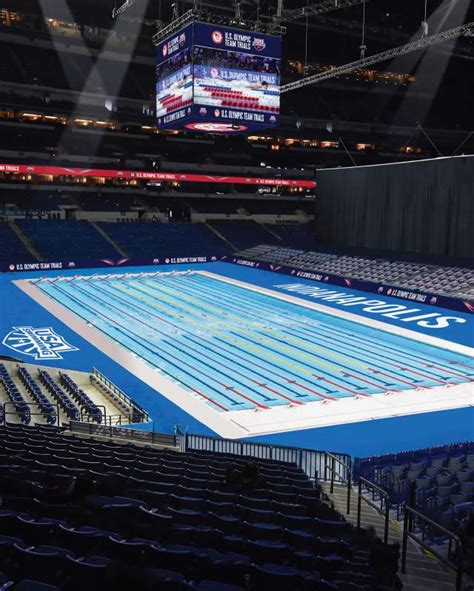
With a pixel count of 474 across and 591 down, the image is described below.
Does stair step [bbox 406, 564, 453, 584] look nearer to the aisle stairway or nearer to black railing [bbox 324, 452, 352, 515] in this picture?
the aisle stairway

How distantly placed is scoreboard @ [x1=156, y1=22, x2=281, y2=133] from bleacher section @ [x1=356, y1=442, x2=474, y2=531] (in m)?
14.3

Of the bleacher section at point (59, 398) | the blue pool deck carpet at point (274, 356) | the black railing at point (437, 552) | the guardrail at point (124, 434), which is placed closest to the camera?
the black railing at point (437, 552)

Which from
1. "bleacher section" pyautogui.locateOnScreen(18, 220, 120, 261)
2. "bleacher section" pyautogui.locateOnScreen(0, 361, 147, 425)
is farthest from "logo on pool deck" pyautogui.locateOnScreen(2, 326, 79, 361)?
"bleacher section" pyautogui.locateOnScreen(18, 220, 120, 261)

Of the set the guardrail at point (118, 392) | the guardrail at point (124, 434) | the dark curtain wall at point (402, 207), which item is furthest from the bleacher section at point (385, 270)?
the guardrail at point (124, 434)

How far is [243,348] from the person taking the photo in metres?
21.1

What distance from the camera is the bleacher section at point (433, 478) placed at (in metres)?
7.26

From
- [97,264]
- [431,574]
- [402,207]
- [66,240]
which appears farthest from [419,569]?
[66,240]

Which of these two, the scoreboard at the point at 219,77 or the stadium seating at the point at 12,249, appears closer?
the scoreboard at the point at 219,77

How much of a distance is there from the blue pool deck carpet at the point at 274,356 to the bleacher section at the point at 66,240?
374 inches

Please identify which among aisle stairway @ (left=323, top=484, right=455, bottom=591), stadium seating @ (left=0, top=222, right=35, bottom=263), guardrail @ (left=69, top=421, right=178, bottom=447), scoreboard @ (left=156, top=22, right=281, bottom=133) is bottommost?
guardrail @ (left=69, top=421, right=178, bottom=447)

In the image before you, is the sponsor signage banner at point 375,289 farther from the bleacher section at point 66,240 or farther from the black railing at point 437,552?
the black railing at point 437,552

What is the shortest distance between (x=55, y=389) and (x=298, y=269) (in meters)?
26.9

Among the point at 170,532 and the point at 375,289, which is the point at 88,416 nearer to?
the point at 170,532

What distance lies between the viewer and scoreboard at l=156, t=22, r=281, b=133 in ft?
66.0
